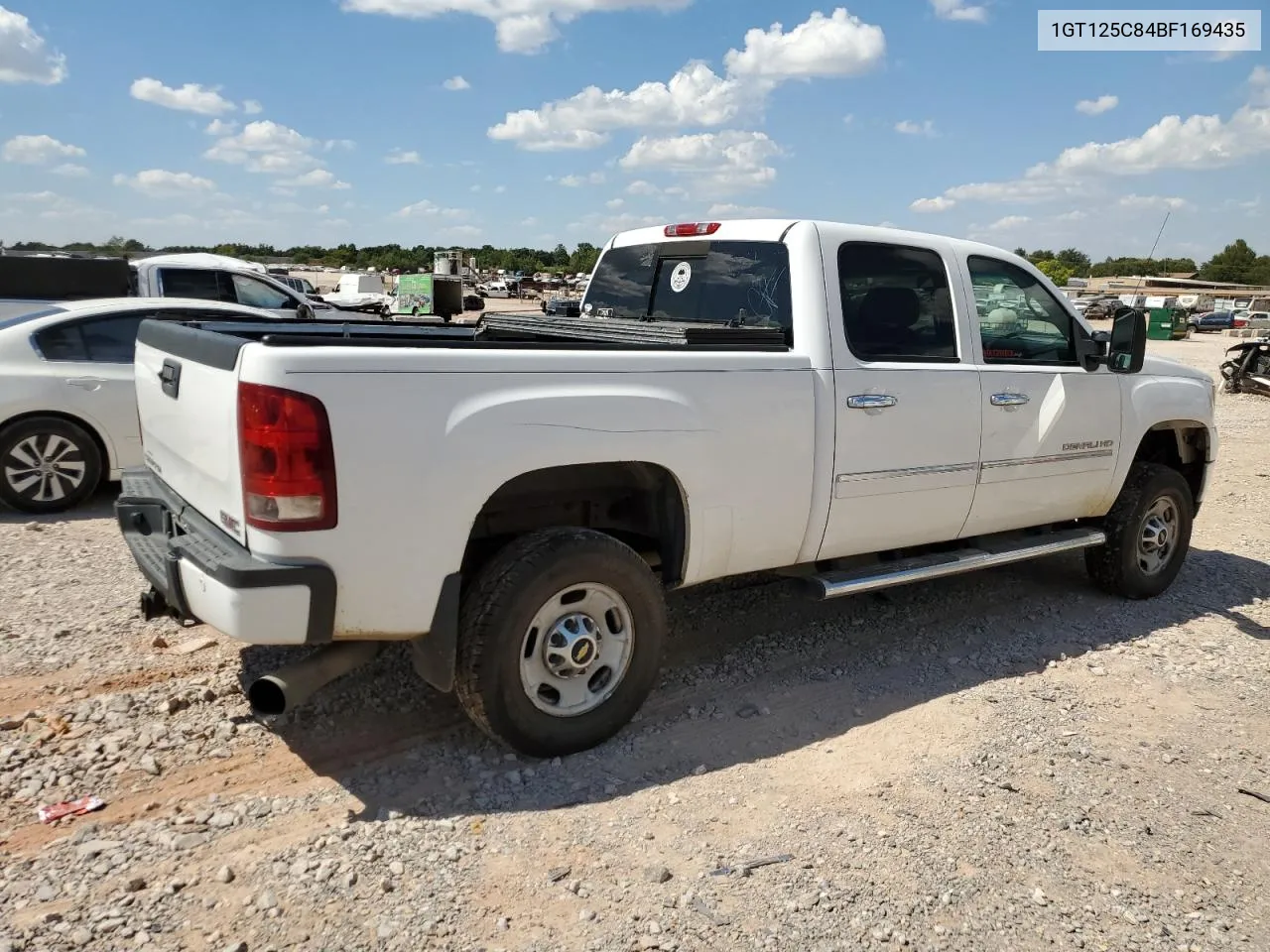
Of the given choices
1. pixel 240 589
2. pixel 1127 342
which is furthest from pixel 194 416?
pixel 1127 342

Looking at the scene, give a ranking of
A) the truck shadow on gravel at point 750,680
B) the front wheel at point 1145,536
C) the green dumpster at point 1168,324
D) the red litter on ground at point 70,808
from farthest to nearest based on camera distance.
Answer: the green dumpster at point 1168,324 < the front wheel at point 1145,536 < the truck shadow on gravel at point 750,680 < the red litter on ground at point 70,808

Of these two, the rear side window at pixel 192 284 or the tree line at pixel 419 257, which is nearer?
the rear side window at pixel 192 284

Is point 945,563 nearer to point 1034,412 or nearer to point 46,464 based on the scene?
point 1034,412

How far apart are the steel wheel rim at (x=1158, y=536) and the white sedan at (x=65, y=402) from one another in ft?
19.8

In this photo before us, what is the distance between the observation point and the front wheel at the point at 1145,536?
18.5 feet

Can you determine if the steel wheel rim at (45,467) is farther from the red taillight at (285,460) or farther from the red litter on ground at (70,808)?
the red taillight at (285,460)

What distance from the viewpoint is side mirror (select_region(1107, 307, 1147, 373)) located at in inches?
200

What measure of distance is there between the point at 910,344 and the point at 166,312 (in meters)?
5.66

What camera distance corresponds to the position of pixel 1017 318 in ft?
16.5

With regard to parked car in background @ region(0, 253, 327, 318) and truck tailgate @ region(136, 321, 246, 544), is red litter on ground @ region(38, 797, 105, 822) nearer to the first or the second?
truck tailgate @ region(136, 321, 246, 544)

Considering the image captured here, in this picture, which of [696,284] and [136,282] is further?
[136,282]

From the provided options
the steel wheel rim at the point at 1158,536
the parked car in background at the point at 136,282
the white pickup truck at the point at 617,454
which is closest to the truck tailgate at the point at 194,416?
the white pickup truck at the point at 617,454

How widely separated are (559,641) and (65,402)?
5.27 m

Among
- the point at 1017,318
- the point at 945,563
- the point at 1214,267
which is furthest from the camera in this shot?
the point at 1214,267
